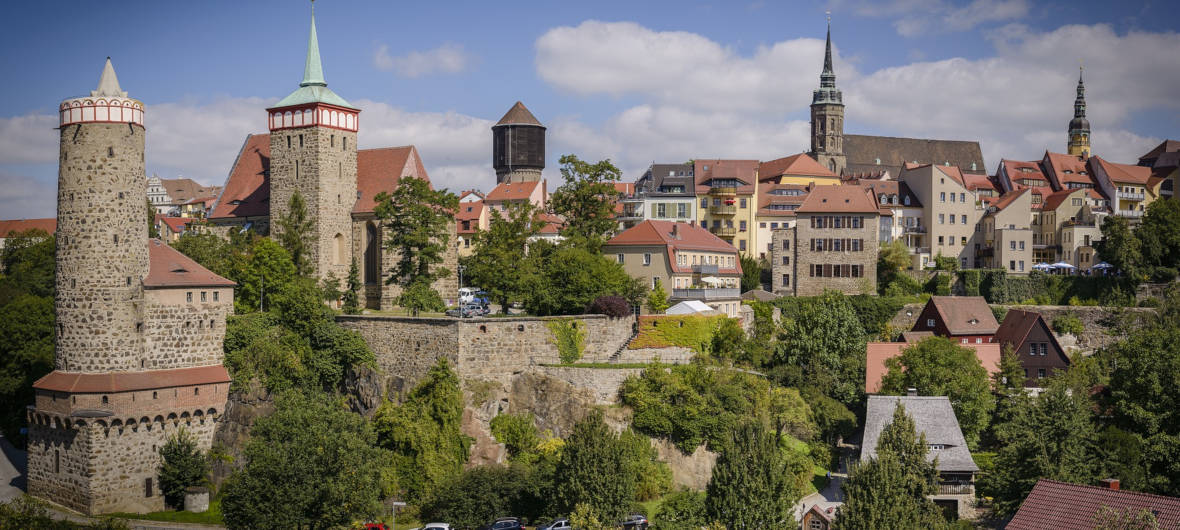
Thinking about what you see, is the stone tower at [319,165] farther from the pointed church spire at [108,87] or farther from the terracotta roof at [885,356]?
the terracotta roof at [885,356]

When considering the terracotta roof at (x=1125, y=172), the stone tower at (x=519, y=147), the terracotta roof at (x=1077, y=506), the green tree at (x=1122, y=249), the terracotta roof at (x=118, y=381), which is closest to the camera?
the terracotta roof at (x=1077, y=506)

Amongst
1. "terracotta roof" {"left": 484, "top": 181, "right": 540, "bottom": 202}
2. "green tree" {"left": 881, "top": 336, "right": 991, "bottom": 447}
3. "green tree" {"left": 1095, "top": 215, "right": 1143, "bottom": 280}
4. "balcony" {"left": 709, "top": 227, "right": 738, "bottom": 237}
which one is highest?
"terracotta roof" {"left": 484, "top": 181, "right": 540, "bottom": 202}

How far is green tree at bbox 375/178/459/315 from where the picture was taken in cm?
5278

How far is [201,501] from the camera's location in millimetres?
43719

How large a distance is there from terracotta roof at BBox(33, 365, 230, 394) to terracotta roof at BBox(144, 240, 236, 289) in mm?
3788

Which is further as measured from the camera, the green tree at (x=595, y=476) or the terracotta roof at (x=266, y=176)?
the terracotta roof at (x=266, y=176)

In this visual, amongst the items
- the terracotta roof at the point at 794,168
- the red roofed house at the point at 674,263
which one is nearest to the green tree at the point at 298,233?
the red roofed house at the point at 674,263

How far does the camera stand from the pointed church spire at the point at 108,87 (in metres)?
44.2

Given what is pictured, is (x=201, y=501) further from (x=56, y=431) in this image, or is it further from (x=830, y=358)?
(x=830, y=358)

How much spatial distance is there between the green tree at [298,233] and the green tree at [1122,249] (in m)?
47.2

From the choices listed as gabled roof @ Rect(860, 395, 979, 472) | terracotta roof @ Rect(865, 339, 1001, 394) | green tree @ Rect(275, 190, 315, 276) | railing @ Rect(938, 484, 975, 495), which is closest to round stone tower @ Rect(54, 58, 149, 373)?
green tree @ Rect(275, 190, 315, 276)

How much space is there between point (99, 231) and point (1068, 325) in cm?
4957

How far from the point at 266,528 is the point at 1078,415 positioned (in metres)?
30.3

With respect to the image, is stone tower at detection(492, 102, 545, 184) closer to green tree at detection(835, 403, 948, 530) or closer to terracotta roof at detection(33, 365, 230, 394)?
terracotta roof at detection(33, 365, 230, 394)
